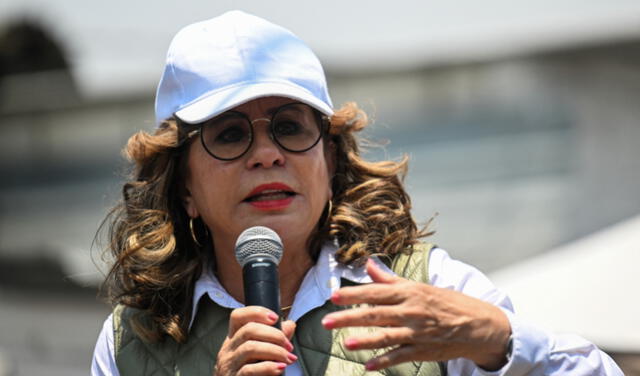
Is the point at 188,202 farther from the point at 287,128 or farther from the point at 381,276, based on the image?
the point at 381,276

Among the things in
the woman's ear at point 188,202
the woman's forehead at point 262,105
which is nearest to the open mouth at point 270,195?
the woman's forehead at point 262,105

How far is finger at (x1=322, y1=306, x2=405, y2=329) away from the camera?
1.78m

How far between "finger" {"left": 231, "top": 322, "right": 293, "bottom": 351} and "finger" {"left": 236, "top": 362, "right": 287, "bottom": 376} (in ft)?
0.13

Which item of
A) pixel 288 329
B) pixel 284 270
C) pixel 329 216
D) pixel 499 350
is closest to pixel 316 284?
pixel 284 270

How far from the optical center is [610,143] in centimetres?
1260

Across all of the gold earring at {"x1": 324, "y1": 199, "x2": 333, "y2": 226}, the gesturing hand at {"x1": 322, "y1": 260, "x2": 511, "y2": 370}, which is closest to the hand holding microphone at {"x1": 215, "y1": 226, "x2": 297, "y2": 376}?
the gesturing hand at {"x1": 322, "y1": 260, "x2": 511, "y2": 370}

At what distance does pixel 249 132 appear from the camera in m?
2.36

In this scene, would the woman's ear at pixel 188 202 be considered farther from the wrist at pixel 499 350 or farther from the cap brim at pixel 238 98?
the wrist at pixel 499 350

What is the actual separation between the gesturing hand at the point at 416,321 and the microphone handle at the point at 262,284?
5.0 inches

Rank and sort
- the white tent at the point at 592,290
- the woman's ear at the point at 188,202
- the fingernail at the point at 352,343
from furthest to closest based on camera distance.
A: the white tent at the point at 592,290
the woman's ear at the point at 188,202
the fingernail at the point at 352,343

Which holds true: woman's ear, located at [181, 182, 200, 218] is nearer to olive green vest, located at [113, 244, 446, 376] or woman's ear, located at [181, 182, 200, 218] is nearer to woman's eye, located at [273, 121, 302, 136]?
olive green vest, located at [113, 244, 446, 376]

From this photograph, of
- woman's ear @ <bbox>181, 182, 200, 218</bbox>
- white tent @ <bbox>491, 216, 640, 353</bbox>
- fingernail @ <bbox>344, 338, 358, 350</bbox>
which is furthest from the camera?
white tent @ <bbox>491, 216, 640, 353</bbox>

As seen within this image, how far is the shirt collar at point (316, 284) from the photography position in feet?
7.74

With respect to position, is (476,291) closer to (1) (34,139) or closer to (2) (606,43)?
(2) (606,43)
